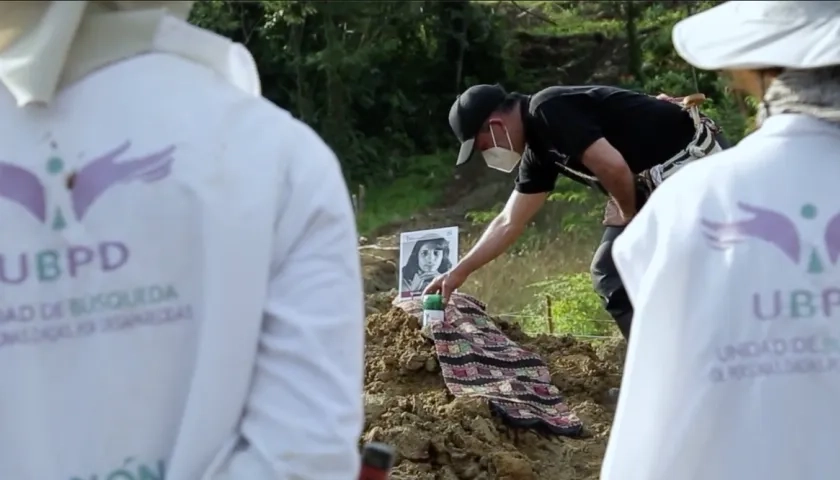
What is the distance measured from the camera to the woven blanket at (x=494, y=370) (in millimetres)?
5730

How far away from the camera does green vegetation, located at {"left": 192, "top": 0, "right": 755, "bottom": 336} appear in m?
16.4

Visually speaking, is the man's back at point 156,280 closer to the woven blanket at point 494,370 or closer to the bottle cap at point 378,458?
the bottle cap at point 378,458

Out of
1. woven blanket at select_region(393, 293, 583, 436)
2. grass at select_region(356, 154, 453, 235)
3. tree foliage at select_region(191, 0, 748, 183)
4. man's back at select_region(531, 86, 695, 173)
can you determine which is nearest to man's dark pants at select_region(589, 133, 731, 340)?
man's back at select_region(531, 86, 695, 173)

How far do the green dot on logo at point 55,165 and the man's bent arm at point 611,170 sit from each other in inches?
143

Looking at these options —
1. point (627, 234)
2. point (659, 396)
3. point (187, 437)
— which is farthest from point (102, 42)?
point (659, 396)

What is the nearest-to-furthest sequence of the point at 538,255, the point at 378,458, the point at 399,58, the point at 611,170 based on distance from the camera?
the point at 378,458, the point at 611,170, the point at 538,255, the point at 399,58

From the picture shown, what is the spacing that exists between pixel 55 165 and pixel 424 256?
4.87 m

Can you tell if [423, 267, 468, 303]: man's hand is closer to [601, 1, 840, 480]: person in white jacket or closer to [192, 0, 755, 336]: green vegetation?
[601, 1, 840, 480]: person in white jacket

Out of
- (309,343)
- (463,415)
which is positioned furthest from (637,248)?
(463,415)

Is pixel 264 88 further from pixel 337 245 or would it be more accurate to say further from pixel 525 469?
pixel 337 245

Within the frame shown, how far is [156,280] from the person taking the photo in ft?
5.58

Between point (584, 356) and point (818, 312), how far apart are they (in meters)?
4.60

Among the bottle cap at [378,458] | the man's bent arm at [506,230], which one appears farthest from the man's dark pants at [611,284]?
the bottle cap at [378,458]

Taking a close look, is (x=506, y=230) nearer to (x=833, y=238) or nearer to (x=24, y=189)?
(x=833, y=238)
